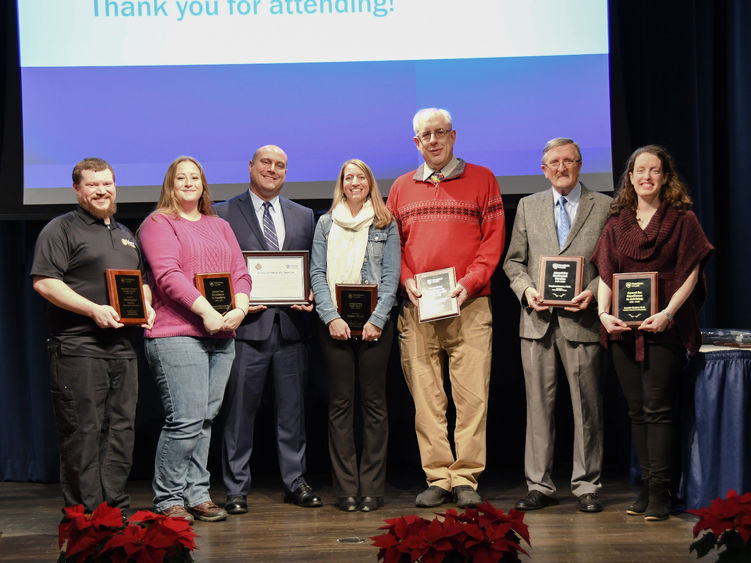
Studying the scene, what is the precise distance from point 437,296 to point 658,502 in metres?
1.37

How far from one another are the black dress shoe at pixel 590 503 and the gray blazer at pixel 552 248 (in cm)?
75

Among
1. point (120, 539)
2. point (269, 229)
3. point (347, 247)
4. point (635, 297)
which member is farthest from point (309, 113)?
point (120, 539)

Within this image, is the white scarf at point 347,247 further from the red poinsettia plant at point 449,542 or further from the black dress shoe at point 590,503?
the red poinsettia plant at point 449,542

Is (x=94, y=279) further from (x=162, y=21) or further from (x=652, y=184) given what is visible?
(x=652, y=184)

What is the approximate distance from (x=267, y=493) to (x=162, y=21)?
2731 millimetres

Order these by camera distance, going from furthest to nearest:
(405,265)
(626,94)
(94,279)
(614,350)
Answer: (626,94), (405,265), (614,350), (94,279)

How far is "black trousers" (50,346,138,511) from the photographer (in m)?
3.47

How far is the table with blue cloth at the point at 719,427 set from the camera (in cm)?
366

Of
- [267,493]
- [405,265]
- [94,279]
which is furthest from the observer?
[267,493]

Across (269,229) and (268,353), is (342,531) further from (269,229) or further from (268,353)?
(269,229)

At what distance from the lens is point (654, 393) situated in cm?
369

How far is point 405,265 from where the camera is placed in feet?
13.6

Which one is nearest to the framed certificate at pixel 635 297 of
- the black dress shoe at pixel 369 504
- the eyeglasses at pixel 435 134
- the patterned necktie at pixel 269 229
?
the eyeglasses at pixel 435 134

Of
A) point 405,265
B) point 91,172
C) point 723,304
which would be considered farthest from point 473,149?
point 91,172
